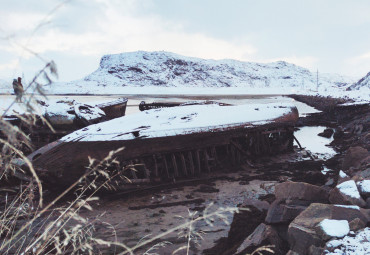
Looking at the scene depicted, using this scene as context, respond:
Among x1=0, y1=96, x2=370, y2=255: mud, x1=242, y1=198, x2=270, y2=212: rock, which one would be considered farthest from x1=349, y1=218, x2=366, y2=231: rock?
x1=242, y1=198, x2=270, y2=212: rock

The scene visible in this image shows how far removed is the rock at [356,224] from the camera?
2979mm

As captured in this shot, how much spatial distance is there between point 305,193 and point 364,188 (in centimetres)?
88

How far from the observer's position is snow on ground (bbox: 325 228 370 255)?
8.61 ft

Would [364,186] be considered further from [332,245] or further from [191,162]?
[191,162]

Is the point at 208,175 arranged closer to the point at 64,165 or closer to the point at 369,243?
the point at 64,165

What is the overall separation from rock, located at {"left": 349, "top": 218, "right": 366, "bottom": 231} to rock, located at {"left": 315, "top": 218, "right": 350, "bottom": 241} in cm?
5

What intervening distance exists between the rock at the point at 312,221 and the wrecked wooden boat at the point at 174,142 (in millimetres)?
4998

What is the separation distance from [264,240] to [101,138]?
5080mm

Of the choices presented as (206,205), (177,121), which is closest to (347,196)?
(206,205)

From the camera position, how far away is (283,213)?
4141 mm

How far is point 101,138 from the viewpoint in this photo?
741 centimetres

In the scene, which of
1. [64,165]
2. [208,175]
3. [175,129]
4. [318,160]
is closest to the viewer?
[64,165]

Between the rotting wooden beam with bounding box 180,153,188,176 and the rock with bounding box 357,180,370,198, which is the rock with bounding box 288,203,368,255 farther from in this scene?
the rotting wooden beam with bounding box 180,153,188,176

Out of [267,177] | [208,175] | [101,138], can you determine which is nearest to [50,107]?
[101,138]
